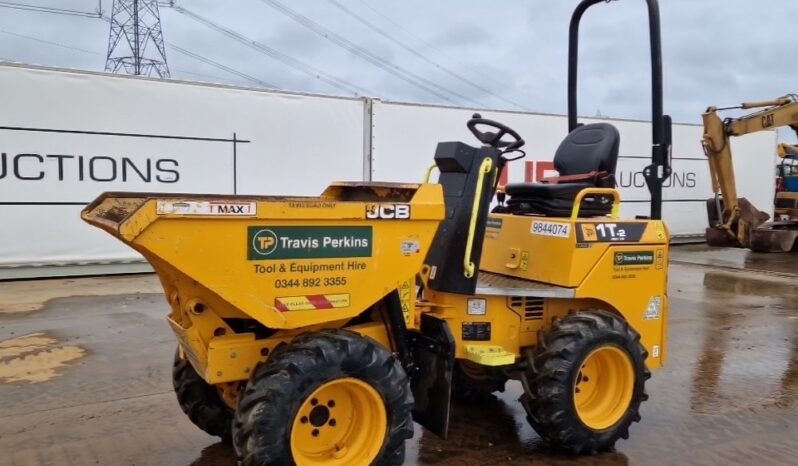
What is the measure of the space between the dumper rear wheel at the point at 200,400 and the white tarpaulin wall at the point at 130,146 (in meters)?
6.86

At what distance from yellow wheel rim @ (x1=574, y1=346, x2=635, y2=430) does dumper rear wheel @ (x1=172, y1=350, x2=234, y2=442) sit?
201cm

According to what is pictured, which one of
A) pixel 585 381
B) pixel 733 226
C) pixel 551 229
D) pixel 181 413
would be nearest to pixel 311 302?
pixel 551 229

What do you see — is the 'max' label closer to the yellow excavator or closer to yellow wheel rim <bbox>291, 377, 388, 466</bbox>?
yellow wheel rim <bbox>291, 377, 388, 466</bbox>

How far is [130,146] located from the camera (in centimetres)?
1016

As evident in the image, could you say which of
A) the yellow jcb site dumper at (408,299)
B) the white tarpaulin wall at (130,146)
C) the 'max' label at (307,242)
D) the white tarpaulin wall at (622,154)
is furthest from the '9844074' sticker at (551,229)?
the white tarpaulin wall at (622,154)

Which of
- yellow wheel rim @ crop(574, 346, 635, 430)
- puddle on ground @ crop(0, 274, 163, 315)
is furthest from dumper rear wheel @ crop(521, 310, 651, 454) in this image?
puddle on ground @ crop(0, 274, 163, 315)

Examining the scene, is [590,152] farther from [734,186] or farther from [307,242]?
[734,186]

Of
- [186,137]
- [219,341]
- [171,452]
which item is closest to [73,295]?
[186,137]

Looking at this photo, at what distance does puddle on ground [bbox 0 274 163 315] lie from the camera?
8.27m

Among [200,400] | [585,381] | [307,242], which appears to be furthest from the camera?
[585,381]

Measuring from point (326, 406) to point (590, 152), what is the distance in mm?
2509

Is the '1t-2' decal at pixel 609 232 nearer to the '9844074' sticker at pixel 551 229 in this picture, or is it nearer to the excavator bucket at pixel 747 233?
the '9844074' sticker at pixel 551 229

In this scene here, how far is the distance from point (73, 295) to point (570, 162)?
6.73 metres

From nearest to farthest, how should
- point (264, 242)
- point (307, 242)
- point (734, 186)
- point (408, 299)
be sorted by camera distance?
point (264, 242)
point (307, 242)
point (408, 299)
point (734, 186)
